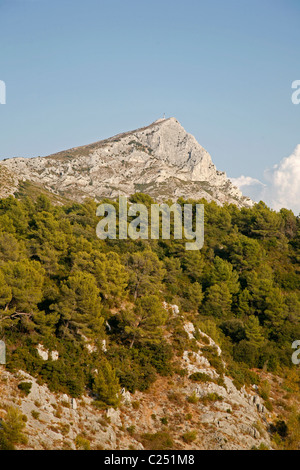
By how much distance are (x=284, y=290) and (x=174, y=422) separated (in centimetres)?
3876

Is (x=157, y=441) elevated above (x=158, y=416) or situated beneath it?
situated beneath

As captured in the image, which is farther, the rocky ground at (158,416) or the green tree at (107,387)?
the green tree at (107,387)

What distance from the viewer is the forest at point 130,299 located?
35.8 m

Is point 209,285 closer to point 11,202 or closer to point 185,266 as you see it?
point 185,266

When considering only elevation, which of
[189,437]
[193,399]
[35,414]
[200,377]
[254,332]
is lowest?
[189,437]

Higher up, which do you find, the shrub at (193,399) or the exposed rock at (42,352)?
the exposed rock at (42,352)

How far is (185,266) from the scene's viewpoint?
217 ft

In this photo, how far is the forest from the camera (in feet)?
117

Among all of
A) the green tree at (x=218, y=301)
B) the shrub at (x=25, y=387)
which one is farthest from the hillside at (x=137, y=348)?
the green tree at (x=218, y=301)

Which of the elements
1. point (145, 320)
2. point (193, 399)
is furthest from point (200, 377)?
point (145, 320)

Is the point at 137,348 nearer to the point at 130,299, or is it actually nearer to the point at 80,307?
the point at 130,299

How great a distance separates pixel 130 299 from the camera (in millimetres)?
49344

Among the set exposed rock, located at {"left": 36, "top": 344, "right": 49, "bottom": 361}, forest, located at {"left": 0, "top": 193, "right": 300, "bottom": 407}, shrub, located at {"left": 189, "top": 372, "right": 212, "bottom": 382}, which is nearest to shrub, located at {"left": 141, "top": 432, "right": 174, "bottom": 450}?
forest, located at {"left": 0, "top": 193, "right": 300, "bottom": 407}

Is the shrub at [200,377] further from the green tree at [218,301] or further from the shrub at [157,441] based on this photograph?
the green tree at [218,301]
